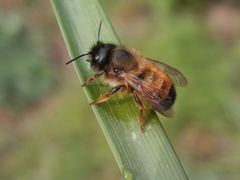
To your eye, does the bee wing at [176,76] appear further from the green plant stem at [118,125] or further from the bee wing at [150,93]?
the green plant stem at [118,125]

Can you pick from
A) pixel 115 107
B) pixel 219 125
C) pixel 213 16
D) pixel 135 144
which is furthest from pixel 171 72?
pixel 213 16

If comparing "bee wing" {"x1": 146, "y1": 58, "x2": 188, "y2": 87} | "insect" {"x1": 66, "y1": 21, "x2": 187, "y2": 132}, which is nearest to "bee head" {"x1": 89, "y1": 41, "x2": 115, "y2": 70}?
"insect" {"x1": 66, "y1": 21, "x2": 187, "y2": 132}

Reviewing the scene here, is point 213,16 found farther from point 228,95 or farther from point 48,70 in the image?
point 48,70

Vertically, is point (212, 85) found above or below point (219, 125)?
above

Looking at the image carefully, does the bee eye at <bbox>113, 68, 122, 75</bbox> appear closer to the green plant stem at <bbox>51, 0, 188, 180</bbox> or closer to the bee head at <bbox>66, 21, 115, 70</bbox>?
the bee head at <bbox>66, 21, 115, 70</bbox>

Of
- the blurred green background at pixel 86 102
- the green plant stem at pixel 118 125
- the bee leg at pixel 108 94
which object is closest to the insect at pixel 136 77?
the bee leg at pixel 108 94

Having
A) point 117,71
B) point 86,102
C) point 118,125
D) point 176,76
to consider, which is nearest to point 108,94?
point 117,71
